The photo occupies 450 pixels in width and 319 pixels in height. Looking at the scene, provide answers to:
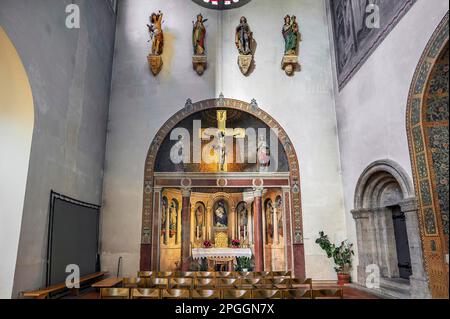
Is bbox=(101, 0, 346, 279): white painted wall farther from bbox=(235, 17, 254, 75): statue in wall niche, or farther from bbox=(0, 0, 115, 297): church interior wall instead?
bbox=(0, 0, 115, 297): church interior wall

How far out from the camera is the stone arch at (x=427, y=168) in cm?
664

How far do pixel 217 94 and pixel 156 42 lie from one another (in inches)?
115

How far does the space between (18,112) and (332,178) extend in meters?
9.56

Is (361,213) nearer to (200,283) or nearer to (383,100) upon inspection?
(383,100)

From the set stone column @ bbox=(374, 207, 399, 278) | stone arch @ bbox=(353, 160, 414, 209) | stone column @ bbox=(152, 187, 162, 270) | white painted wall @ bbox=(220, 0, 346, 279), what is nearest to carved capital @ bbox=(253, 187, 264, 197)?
white painted wall @ bbox=(220, 0, 346, 279)

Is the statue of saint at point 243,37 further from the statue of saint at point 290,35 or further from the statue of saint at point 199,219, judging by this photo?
the statue of saint at point 199,219

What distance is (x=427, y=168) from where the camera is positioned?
7.04 m

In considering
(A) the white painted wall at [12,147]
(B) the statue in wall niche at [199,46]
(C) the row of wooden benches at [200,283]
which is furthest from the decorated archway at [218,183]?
A: (A) the white painted wall at [12,147]

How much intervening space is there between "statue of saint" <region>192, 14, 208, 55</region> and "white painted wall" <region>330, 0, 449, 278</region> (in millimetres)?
5317

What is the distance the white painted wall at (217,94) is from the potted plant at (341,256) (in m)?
0.42

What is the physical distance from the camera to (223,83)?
1284 cm

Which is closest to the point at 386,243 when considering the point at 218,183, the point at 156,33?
the point at 218,183

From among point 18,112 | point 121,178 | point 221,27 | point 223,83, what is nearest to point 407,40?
point 223,83

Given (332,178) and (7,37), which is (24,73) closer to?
(7,37)
